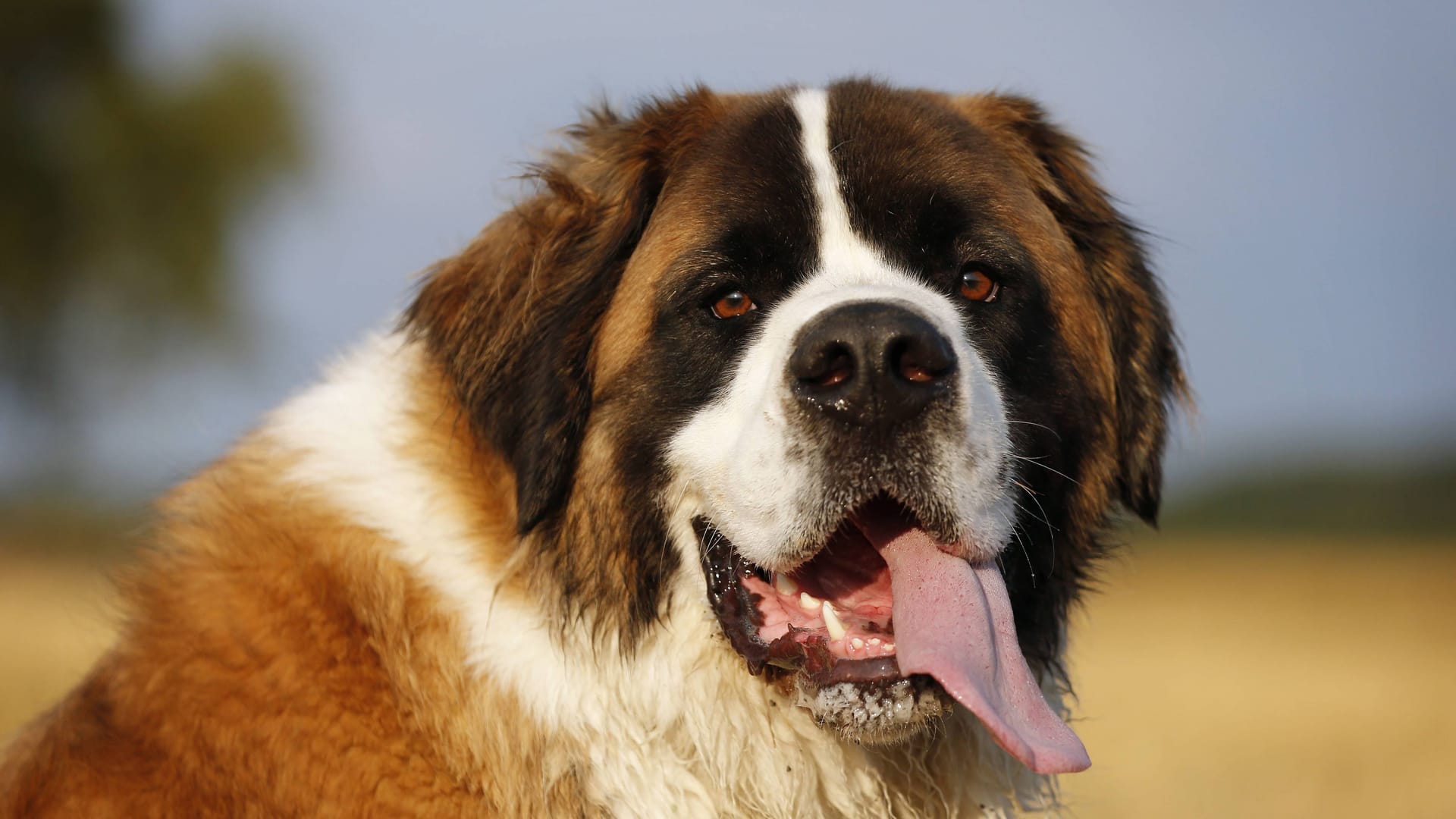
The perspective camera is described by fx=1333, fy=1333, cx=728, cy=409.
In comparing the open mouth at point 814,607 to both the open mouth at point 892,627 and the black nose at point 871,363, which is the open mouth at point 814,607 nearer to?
the open mouth at point 892,627

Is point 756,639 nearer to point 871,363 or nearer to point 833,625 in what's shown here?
point 833,625

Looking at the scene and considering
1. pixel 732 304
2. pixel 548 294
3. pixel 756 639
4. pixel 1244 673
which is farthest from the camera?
pixel 1244 673

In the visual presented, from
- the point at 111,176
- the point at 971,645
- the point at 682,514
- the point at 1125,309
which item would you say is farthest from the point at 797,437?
the point at 111,176

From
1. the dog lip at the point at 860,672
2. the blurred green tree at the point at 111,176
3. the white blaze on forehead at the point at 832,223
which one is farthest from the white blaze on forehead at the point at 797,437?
the blurred green tree at the point at 111,176

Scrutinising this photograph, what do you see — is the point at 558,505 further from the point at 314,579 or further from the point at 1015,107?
the point at 1015,107

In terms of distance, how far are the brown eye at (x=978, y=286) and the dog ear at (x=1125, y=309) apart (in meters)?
0.38

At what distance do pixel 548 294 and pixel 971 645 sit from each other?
121 cm

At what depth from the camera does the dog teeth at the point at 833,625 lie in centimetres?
270

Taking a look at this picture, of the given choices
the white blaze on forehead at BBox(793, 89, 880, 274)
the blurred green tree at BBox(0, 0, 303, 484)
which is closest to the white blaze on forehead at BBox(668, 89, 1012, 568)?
the white blaze on forehead at BBox(793, 89, 880, 274)

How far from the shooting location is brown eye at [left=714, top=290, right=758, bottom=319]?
289cm

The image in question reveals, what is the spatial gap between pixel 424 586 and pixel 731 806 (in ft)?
2.64

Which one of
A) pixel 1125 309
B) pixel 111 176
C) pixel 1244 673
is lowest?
pixel 1244 673

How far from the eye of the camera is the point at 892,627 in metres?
2.69

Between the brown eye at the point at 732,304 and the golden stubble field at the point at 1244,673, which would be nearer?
the brown eye at the point at 732,304
